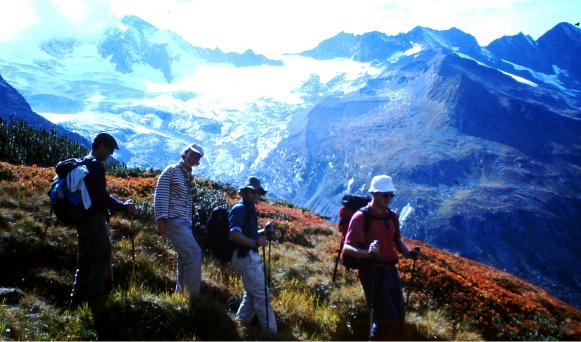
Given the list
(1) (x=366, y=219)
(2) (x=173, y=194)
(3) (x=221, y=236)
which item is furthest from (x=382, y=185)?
(2) (x=173, y=194)

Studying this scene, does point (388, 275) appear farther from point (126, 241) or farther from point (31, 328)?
point (126, 241)

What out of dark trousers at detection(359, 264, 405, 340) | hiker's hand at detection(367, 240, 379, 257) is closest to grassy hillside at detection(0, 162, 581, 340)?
dark trousers at detection(359, 264, 405, 340)

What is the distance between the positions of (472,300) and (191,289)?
759cm

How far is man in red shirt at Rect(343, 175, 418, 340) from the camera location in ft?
25.2

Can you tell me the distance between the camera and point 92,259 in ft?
25.9

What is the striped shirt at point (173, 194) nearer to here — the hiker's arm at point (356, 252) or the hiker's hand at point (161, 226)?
the hiker's hand at point (161, 226)

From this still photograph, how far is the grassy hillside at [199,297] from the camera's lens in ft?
24.8

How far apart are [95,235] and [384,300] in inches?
186

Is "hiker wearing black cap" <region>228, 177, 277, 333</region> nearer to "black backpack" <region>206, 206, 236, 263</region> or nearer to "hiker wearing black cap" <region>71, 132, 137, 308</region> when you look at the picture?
"black backpack" <region>206, 206, 236, 263</region>

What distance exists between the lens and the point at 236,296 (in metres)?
10.0

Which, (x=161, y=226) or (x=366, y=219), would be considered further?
(x=161, y=226)

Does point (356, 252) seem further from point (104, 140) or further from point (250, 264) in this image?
point (104, 140)

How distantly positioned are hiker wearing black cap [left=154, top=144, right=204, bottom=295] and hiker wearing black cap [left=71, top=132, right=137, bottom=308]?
2.40 feet

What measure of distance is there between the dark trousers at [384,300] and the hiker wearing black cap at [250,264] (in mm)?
1716
